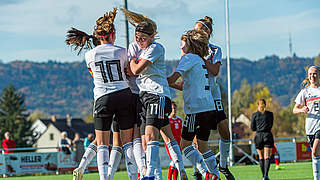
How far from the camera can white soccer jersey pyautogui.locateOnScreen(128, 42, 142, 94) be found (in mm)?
8516

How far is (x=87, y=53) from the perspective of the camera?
8516mm

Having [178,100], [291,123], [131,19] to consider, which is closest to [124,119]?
[131,19]

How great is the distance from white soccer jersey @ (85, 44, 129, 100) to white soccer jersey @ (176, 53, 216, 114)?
98 cm

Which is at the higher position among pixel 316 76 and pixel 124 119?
pixel 316 76

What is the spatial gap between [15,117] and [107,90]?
298 ft

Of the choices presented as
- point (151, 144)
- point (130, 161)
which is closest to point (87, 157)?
point (130, 161)

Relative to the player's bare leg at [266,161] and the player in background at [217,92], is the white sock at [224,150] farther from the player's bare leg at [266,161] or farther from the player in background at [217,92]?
the player's bare leg at [266,161]

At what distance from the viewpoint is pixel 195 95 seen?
8.79 m

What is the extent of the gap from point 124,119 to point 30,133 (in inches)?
3409

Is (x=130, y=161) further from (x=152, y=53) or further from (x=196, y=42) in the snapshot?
(x=196, y=42)

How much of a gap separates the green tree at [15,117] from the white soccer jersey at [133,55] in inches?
3056

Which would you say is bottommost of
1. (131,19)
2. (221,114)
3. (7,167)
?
(7,167)

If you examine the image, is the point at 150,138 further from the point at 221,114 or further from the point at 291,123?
the point at 291,123

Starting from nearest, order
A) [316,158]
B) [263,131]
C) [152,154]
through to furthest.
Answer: [152,154]
[316,158]
[263,131]
